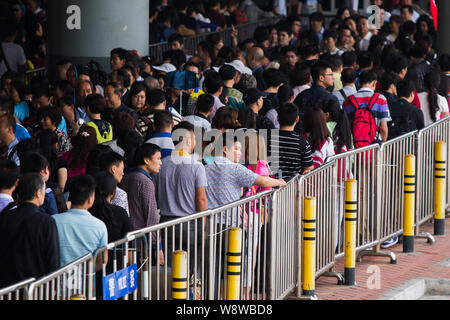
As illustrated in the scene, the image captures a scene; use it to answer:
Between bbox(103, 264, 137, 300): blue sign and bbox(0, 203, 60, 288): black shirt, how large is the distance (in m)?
0.56

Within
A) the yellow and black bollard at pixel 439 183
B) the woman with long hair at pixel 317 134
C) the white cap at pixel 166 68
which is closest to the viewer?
the woman with long hair at pixel 317 134

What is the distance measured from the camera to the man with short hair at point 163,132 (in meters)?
10.5

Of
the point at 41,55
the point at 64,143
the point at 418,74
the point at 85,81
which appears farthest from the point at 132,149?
the point at 41,55

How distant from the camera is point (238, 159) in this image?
9.64m

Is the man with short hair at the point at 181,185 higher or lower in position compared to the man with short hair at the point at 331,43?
lower

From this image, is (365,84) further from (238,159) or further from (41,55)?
(41,55)

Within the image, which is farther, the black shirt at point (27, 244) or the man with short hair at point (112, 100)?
the man with short hair at point (112, 100)

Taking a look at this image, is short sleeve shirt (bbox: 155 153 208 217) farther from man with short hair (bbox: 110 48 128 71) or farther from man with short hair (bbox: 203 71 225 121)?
man with short hair (bbox: 110 48 128 71)

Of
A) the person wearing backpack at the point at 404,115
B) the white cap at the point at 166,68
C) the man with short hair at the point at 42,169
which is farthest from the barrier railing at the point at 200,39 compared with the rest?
the man with short hair at the point at 42,169

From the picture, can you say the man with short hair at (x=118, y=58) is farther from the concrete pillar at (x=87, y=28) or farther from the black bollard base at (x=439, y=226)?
the black bollard base at (x=439, y=226)

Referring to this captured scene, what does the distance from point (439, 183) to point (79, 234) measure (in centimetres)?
631

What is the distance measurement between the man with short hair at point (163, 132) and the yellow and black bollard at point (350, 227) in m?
1.86

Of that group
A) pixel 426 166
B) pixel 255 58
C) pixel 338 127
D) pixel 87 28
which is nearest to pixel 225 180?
pixel 338 127
